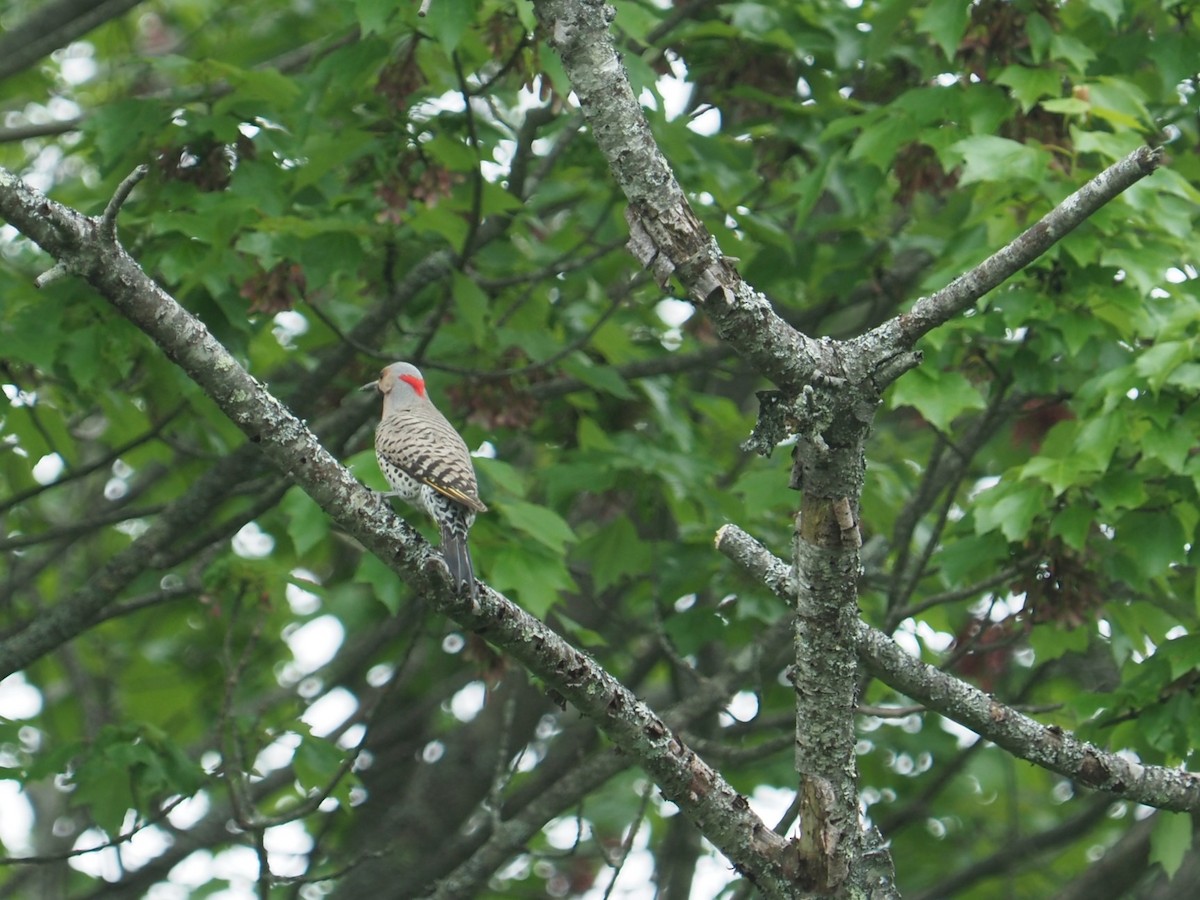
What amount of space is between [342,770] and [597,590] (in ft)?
5.75

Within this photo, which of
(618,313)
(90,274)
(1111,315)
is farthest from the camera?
(618,313)

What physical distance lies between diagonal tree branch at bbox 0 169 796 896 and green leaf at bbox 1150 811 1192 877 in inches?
83.8

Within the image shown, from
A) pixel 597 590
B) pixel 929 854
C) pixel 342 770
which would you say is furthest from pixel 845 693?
pixel 929 854

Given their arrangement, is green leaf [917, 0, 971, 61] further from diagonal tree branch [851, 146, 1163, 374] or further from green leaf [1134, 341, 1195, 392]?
diagonal tree branch [851, 146, 1163, 374]

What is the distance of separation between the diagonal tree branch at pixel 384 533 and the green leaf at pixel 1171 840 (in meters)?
2.13

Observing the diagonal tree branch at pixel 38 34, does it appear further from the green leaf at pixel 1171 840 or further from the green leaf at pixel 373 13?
the green leaf at pixel 1171 840

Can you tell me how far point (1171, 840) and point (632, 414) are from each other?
3.53 m

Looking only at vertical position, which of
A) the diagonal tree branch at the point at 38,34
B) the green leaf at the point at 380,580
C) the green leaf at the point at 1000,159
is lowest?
the green leaf at the point at 380,580

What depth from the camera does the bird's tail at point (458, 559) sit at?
3965 millimetres

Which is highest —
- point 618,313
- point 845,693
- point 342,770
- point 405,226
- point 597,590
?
point 618,313

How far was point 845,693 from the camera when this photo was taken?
4051 millimetres

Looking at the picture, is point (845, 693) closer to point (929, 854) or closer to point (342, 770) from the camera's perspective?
point (342, 770)

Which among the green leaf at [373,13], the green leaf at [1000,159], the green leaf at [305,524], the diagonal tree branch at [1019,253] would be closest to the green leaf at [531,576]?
the green leaf at [305,524]

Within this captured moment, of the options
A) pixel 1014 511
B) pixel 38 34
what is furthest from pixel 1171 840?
pixel 38 34
